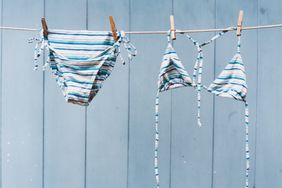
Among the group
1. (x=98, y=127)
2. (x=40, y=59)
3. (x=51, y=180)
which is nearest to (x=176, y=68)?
(x=98, y=127)

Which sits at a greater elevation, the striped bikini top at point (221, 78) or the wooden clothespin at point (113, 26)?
the wooden clothespin at point (113, 26)

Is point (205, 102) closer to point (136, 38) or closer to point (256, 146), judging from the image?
point (256, 146)

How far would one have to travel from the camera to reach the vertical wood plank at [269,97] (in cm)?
158

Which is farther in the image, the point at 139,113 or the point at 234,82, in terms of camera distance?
the point at 139,113

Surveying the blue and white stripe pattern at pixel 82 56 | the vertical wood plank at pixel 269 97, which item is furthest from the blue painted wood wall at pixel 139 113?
the blue and white stripe pattern at pixel 82 56

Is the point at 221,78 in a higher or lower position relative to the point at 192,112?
higher

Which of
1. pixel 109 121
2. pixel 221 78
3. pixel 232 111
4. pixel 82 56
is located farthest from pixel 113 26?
pixel 232 111

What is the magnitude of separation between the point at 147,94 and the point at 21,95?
503 millimetres

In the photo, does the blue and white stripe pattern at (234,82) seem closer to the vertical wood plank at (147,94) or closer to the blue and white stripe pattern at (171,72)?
the blue and white stripe pattern at (171,72)

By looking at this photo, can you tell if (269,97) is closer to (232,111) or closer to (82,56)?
(232,111)

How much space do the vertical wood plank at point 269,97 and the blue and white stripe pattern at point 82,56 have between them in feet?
1.89

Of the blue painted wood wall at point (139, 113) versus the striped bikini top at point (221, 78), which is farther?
the blue painted wood wall at point (139, 113)

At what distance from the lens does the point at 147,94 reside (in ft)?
5.29

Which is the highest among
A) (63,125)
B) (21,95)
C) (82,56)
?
(82,56)
